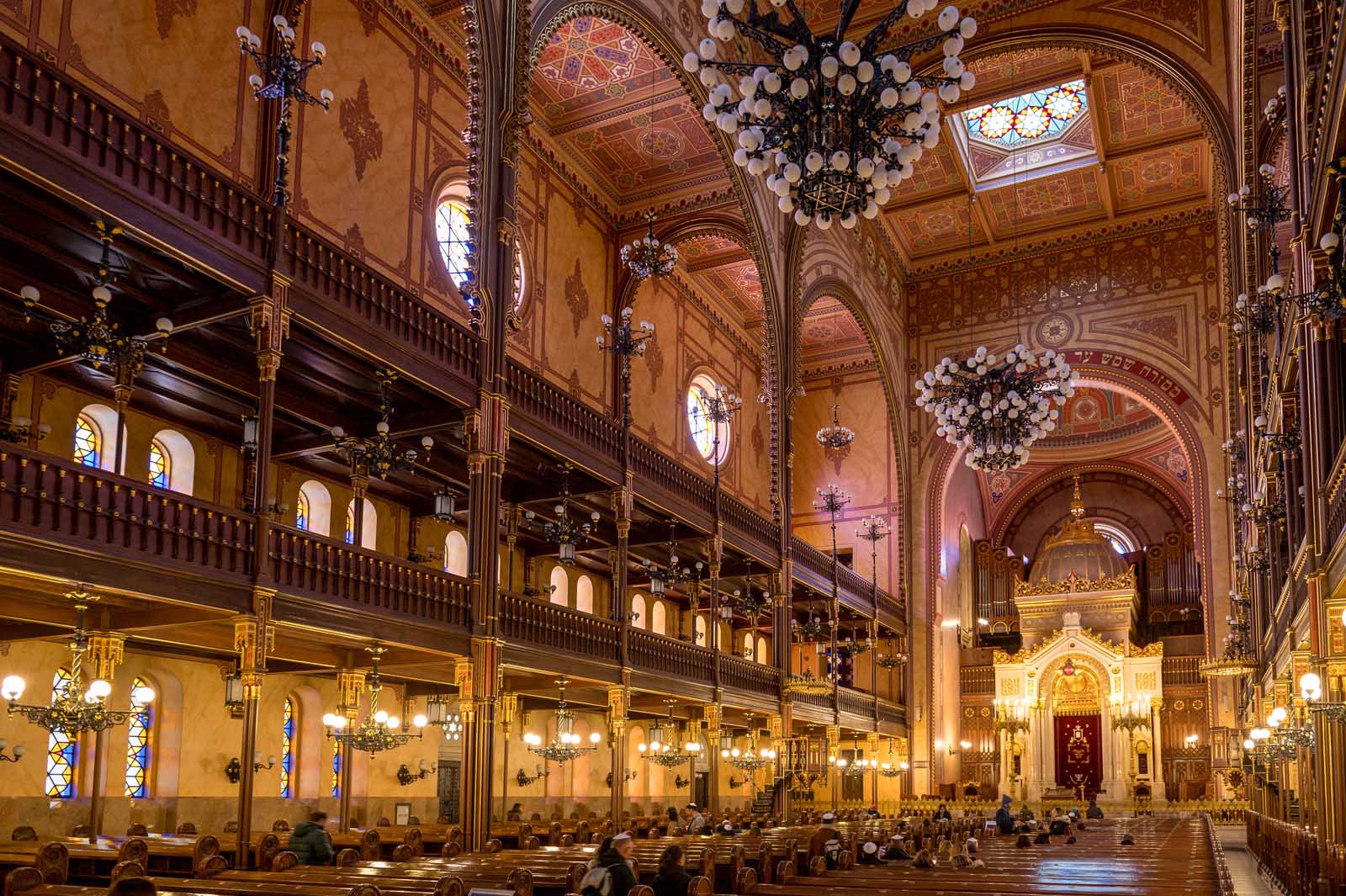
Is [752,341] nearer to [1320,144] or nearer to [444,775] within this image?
[444,775]

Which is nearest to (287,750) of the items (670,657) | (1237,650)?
(670,657)

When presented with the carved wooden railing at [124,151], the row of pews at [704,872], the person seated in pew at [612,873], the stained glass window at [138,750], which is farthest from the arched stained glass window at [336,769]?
the person seated in pew at [612,873]

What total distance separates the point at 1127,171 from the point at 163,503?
28516mm

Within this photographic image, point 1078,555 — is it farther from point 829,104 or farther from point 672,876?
point 672,876

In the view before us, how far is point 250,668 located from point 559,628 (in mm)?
6636

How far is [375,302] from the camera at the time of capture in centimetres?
1545

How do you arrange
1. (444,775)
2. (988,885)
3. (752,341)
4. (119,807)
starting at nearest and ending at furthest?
(988,885) < (119,807) < (444,775) < (752,341)

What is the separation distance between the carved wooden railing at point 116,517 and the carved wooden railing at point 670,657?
31.3ft

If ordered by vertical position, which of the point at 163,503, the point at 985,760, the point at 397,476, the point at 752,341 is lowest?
the point at 985,760

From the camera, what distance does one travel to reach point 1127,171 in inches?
1293

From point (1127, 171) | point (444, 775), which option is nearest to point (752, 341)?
point (1127, 171)

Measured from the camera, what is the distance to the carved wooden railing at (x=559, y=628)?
696 inches

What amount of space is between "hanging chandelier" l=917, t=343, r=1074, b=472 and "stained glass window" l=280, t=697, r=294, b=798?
12526mm

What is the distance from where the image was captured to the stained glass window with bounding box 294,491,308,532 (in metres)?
20.9
